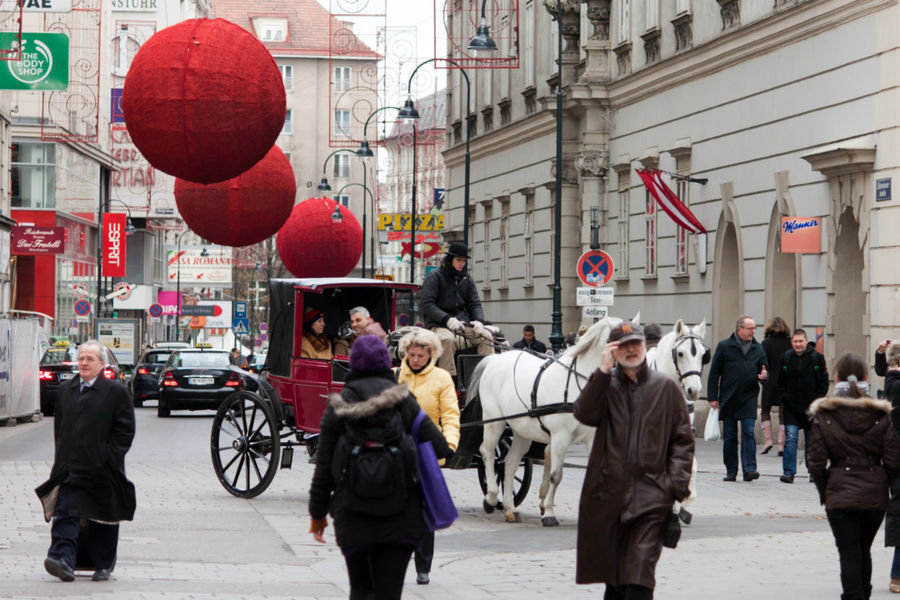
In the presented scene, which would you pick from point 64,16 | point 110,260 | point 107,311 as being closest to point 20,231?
point 64,16

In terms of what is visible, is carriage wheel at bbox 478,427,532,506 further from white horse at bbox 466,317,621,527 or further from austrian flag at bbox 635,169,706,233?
austrian flag at bbox 635,169,706,233

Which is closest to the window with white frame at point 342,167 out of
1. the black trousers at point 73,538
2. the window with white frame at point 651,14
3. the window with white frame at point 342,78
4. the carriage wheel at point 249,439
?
the window with white frame at point 342,78

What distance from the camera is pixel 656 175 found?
3066 centimetres

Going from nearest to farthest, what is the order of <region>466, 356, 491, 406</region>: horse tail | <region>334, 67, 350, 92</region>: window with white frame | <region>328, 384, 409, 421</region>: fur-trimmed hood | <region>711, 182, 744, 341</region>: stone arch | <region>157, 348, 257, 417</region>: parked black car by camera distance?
<region>328, 384, 409, 421</region>: fur-trimmed hood → <region>466, 356, 491, 406</region>: horse tail → <region>711, 182, 744, 341</region>: stone arch → <region>157, 348, 257, 417</region>: parked black car → <region>334, 67, 350, 92</region>: window with white frame

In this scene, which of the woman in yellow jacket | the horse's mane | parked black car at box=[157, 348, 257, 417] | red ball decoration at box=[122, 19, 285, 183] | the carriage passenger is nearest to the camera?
the woman in yellow jacket

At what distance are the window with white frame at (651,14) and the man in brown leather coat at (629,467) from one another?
25.1 m

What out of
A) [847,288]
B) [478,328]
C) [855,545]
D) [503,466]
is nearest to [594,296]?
[847,288]

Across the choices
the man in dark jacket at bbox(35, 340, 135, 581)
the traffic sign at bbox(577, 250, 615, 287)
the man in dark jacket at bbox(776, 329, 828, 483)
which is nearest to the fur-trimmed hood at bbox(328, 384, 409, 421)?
the man in dark jacket at bbox(35, 340, 135, 581)

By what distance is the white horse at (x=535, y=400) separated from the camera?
1467cm

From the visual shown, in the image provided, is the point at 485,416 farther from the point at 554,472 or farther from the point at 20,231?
the point at 20,231

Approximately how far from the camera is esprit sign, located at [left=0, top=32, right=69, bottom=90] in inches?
1125

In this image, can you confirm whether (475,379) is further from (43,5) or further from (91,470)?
(43,5)

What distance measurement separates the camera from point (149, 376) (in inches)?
1698

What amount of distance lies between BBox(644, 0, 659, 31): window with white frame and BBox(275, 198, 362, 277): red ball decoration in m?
7.21
